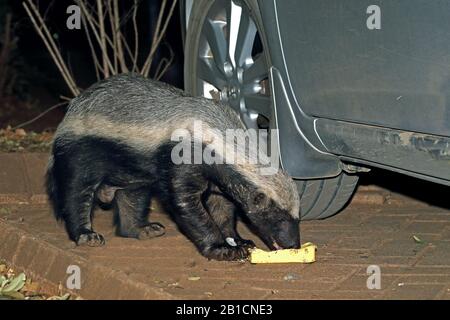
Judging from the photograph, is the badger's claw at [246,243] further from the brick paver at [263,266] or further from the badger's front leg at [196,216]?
the brick paver at [263,266]

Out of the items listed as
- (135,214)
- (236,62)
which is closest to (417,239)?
(236,62)

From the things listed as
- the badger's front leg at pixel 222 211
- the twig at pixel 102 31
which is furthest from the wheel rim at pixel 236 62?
the twig at pixel 102 31

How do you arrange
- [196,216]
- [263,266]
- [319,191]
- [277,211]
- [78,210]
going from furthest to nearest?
[78,210] < [319,191] < [196,216] < [277,211] < [263,266]

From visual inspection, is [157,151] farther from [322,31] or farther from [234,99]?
[322,31]

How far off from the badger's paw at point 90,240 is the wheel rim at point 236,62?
1.09m

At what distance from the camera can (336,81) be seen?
15.9 ft

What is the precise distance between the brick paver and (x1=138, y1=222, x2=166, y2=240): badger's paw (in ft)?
0.17

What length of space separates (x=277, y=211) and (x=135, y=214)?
1.17m

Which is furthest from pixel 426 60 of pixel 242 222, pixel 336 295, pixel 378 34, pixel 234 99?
pixel 242 222

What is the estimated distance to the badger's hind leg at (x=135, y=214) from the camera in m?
5.89

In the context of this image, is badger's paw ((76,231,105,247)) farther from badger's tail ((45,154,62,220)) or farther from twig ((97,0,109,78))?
twig ((97,0,109,78))

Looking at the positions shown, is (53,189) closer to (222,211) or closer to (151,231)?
(151,231)

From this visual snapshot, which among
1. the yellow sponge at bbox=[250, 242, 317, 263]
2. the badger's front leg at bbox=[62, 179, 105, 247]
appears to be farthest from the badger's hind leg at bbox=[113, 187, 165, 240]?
the yellow sponge at bbox=[250, 242, 317, 263]

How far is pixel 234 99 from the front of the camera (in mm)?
5926
